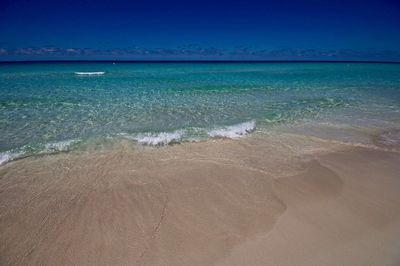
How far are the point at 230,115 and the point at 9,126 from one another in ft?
22.0

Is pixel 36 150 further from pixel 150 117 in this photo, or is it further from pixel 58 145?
pixel 150 117

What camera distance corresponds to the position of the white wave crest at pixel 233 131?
255 inches

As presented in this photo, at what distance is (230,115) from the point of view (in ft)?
28.9

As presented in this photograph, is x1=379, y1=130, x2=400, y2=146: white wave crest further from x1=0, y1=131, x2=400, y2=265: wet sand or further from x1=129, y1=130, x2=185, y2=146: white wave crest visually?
x1=129, y1=130, x2=185, y2=146: white wave crest

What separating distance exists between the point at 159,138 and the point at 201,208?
296 centimetres

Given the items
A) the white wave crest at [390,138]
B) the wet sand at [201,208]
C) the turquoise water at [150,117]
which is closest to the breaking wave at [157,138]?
the turquoise water at [150,117]

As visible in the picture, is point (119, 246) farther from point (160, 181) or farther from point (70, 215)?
point (160, 181)

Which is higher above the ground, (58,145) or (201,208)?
(58,145)

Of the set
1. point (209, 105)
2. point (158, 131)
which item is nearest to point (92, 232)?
point (158, 131)

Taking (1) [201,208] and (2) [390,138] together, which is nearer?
(1) [201,208]

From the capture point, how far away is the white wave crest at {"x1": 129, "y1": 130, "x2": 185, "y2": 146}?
587 cm

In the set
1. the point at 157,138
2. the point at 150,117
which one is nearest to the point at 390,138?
the point at 157,138

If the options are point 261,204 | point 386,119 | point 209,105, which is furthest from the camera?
point 209,105

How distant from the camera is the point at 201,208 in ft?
11.4
